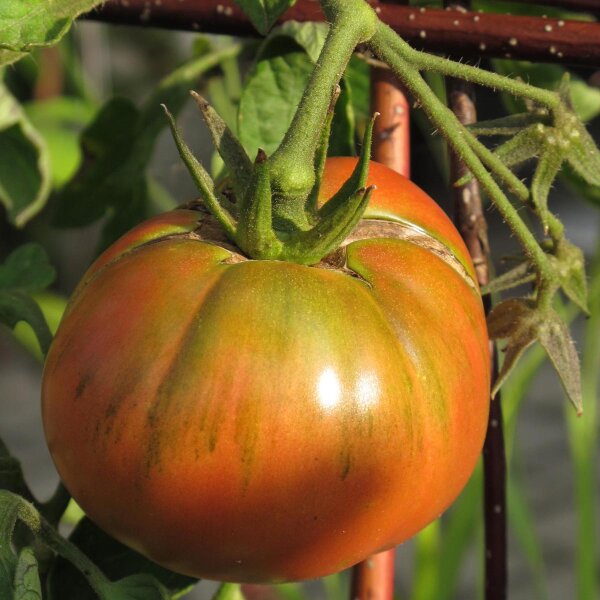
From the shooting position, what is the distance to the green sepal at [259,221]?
48 cm

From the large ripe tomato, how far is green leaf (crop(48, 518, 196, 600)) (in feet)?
0.38

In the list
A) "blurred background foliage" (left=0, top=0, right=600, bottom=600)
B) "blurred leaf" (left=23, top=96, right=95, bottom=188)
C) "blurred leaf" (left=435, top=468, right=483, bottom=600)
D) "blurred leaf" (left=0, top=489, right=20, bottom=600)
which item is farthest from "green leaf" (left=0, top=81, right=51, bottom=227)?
"blurred leaf" (left=435, top=468, right=483, bottom=600)

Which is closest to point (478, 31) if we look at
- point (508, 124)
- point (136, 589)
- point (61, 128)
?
point (508, 124)

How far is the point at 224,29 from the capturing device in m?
0.70

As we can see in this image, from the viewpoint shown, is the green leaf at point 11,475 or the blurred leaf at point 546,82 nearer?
the green leaf at point 11,475

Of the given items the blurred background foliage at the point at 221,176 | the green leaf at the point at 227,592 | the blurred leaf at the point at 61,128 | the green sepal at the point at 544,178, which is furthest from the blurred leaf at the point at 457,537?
the green sepal at the point at 544,178

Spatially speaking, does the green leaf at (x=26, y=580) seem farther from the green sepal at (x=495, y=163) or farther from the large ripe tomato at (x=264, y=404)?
the green sepal at (x=495, y=163)

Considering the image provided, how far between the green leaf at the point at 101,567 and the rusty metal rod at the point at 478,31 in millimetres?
340

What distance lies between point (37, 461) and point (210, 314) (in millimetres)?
3057

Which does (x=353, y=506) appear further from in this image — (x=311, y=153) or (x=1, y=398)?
(x=1, y=398)

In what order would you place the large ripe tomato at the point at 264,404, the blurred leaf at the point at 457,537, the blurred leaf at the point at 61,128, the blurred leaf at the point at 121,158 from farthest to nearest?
the blurred leaf at the point at 457,537 → the blurred leaf at the point at 61,128 → the blurred leaf at the point at 121,158 → the large ripe tomato at the point at 264,404

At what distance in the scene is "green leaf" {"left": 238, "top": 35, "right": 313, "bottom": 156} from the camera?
714 millimetres

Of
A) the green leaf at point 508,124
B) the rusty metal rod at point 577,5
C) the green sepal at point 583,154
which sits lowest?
the green sepal at point 583,154

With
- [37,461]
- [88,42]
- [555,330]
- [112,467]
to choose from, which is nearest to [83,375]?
[112,467]
